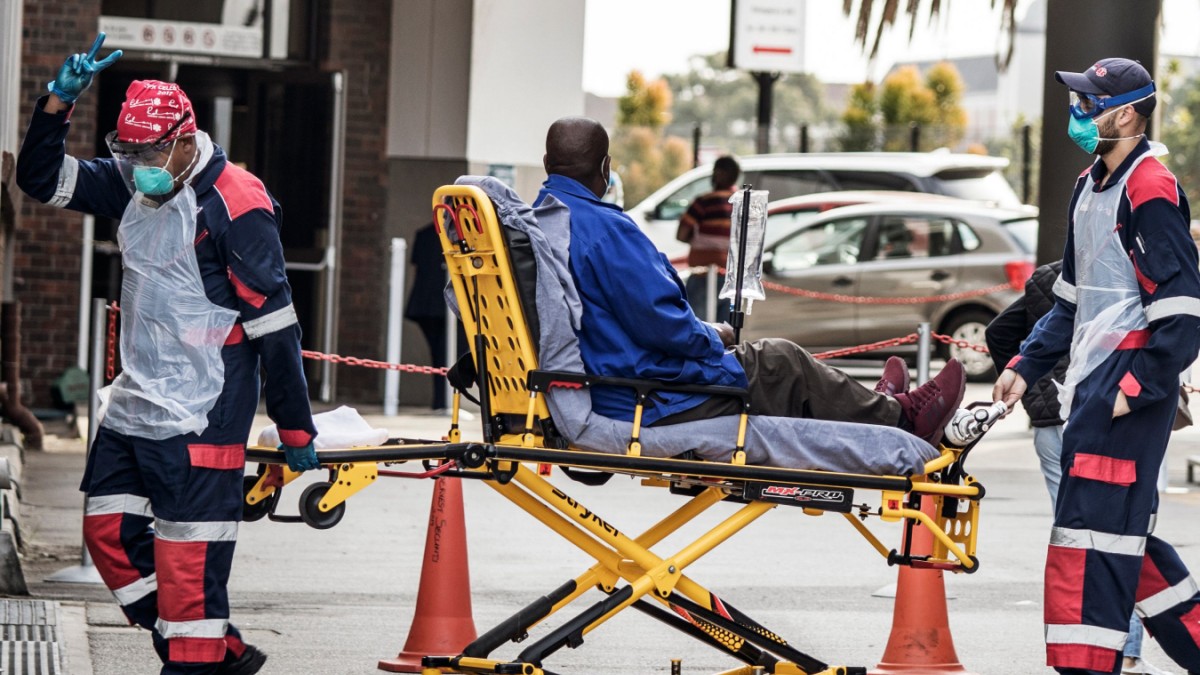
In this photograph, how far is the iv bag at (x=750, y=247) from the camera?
19.8ft

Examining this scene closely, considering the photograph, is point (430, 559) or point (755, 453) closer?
point (755, 453)

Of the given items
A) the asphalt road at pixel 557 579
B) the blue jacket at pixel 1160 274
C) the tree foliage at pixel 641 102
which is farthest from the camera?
the tree foliage at pixel 641 102

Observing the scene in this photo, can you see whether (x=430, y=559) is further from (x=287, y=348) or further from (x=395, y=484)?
(x=395, y=484)

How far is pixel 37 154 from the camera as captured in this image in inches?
213

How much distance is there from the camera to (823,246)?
18.6 metres

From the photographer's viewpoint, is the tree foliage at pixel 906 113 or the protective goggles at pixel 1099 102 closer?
the protective goggles at pixel 1099 102

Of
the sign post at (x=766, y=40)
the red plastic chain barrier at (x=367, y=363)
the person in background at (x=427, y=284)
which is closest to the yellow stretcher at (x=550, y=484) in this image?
the red plastic chain barrier at (x=367, y=363)

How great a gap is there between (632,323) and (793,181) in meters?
17.2

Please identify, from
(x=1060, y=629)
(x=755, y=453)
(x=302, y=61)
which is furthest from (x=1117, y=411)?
(x=302, y=61)

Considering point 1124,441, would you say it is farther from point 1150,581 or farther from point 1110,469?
point 1150,581

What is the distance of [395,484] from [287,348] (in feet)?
20.9

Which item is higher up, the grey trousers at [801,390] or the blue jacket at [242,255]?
the blue jacket at [242,255]

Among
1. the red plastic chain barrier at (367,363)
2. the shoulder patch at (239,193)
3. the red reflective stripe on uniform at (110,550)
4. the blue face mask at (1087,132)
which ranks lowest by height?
the red reflective stripe on uniform at (110,550)

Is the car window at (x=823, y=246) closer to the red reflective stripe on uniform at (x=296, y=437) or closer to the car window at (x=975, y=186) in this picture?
the car window at (x=975, y=186)
